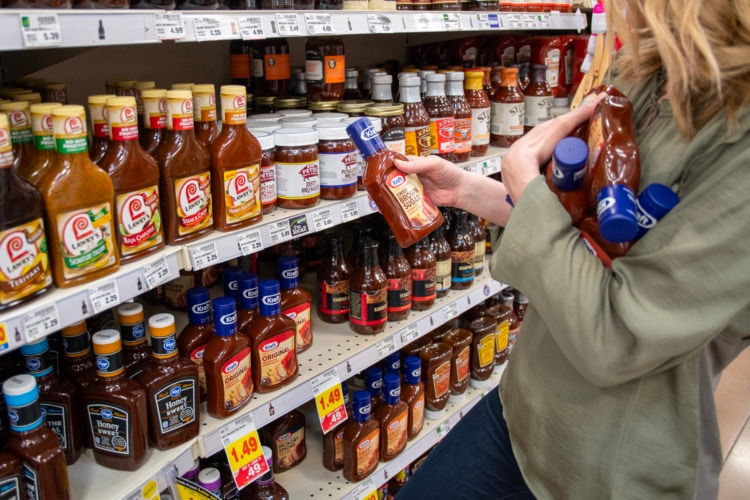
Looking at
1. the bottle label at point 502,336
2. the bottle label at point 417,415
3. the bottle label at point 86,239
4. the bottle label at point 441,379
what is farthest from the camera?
the bottle label at point 502,336

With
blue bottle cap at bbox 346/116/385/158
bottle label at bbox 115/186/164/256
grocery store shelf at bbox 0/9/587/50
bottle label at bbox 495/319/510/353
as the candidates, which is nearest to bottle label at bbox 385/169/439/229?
blue bottle cap at bbox 346/116/385/158

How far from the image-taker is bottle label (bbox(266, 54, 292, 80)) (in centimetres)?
187

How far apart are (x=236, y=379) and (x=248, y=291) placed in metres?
0.20

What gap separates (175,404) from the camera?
1.33 meters

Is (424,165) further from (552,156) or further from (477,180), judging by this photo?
(552,156)

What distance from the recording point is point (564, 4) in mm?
2461

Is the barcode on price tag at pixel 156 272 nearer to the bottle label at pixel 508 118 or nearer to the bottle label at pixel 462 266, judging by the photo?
the bottle label at pixel 462 266

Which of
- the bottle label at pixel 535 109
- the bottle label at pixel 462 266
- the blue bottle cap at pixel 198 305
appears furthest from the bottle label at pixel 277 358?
the bottle label at pixel 535 109

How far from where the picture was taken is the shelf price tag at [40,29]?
95cm

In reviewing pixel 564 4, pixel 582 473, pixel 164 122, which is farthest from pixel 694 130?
pixel 564 4

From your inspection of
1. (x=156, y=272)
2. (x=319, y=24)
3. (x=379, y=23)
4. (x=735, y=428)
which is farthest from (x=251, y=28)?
(x=735, y=428)

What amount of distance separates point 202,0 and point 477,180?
67cm

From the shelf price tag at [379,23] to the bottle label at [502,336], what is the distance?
1313 mm

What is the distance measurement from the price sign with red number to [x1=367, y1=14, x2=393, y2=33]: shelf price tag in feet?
2.84
